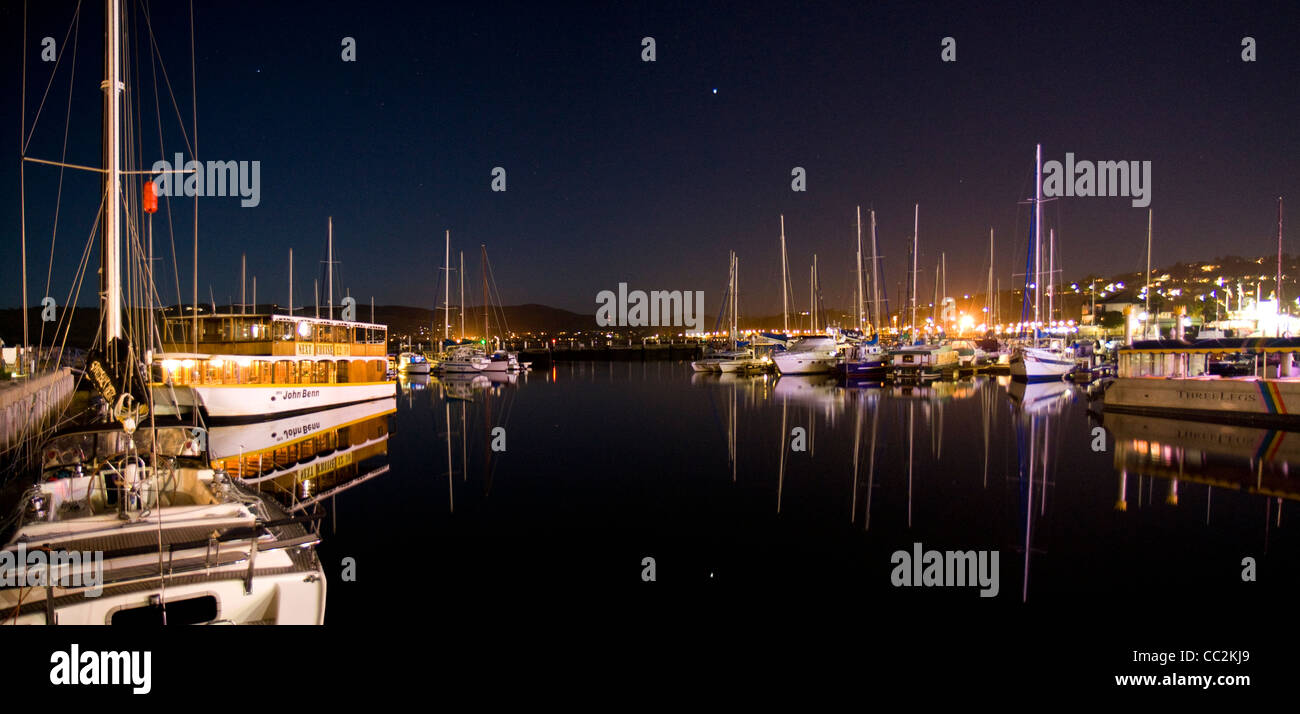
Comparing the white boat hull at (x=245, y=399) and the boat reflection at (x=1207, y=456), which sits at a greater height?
the white boat hull at (x=245, y=399)

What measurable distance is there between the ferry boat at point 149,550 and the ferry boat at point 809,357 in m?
54.0

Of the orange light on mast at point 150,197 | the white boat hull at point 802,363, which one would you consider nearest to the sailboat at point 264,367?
the orange light on mast at point 150,197

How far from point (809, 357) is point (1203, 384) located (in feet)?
119

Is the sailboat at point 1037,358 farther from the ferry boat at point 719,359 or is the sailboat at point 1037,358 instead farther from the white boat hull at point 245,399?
the white boat hull at point 245,399

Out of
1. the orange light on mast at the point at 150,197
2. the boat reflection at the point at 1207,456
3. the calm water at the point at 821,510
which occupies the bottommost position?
the calm water at the point at 821,510

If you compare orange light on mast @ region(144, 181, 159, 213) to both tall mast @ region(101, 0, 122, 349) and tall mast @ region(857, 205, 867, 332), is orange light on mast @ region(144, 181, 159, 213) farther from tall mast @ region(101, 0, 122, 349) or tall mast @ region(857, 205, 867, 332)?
tall mast @ region(857, 205, 867, 332)

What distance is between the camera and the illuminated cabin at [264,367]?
24648 millimetres

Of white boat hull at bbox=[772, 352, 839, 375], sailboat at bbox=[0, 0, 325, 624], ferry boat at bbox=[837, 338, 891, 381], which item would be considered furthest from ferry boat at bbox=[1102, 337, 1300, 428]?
white boat hull at bbox=[772, 352, 839, 375]

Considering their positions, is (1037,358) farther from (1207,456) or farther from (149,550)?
(149,550)

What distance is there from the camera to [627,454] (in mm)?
21109

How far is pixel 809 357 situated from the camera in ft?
196

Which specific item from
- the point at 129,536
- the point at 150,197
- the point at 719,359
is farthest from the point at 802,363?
the point at 129,536
